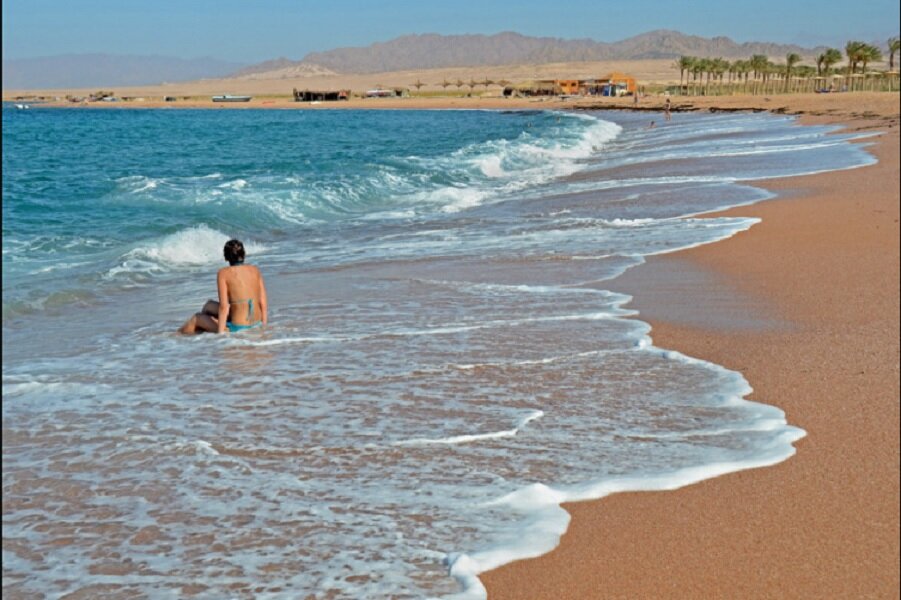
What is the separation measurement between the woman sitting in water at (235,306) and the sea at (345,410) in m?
0.17

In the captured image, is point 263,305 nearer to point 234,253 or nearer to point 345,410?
point 234,253

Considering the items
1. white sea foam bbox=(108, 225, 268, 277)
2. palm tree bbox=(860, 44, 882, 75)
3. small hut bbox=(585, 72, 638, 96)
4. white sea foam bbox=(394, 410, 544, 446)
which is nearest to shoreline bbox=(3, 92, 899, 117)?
small hut bbox=(585, 72, 638, 96)

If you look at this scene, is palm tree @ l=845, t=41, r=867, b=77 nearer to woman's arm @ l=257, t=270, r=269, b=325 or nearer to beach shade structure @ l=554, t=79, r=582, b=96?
beach shade structure @ l=554, t=79, r=582, b=96

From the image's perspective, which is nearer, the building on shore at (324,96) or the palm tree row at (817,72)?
the palm tree row at (817,72)

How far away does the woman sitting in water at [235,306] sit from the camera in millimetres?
8898

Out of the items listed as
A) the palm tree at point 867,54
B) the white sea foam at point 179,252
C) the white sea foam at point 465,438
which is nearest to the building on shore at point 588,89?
the palm tree at point 867,54

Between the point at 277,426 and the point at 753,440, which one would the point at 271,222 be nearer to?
the point at 277,426

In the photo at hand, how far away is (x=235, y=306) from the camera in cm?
898

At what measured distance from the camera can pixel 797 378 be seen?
667 centimetres

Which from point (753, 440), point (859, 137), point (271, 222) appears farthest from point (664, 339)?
point (859, 137)

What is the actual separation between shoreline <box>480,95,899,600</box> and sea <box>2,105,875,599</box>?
180mm

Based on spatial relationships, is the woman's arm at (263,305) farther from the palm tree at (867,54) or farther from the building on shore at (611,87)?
the building on shore at (611,87)

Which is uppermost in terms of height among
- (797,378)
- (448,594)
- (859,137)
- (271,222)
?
(859,137)

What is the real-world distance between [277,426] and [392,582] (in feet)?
7.28
